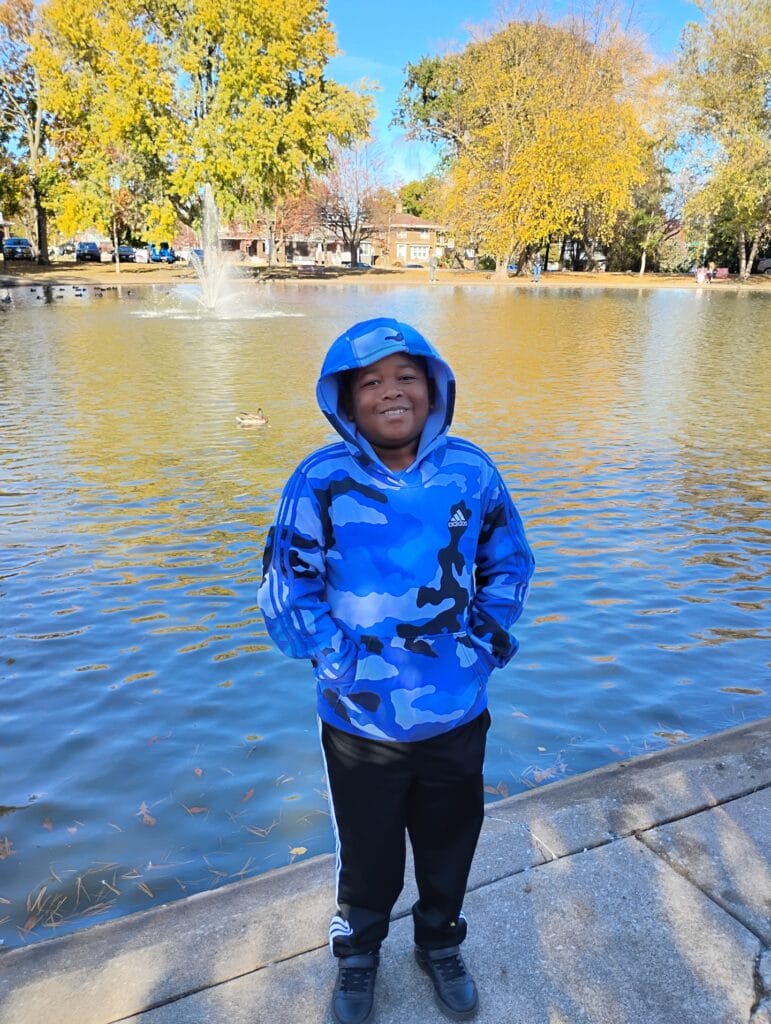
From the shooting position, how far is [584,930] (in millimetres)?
2318

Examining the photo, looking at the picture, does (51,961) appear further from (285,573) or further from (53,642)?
(53,642)

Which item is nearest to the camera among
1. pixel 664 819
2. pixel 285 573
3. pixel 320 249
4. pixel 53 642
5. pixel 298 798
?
pixel 285 573

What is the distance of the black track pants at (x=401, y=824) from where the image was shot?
82.1 inches

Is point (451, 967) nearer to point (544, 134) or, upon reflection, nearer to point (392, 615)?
point (392, 615)

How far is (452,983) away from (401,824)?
0.42m

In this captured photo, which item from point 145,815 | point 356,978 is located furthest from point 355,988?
point 145,815

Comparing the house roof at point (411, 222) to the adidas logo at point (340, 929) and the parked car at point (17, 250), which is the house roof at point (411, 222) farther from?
the adidas logo at point (340, 929)

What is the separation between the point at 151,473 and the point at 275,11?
38.7 meters

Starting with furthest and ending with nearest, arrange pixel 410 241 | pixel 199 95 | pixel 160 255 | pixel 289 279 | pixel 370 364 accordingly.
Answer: pixel 410 241 → pixel 160 255 → pixel 289 279 → pixel 199 95 → pixel 370 364

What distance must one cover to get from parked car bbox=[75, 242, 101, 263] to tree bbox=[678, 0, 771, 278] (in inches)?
1766

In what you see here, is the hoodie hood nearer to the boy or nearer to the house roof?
the boy

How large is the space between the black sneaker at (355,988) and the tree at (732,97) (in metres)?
47.8

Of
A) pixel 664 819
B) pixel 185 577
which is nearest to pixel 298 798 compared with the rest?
pixel 664 819

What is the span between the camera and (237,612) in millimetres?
5609
